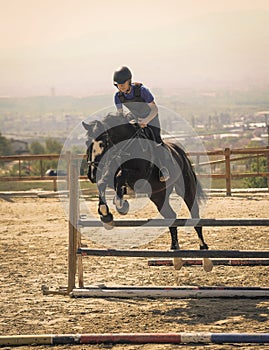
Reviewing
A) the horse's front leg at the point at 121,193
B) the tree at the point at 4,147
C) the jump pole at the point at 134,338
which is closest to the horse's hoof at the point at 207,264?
the horse's front leg at the point at 121,193

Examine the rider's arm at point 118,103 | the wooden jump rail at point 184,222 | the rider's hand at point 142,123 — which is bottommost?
the wooden jump rail at point 184,222

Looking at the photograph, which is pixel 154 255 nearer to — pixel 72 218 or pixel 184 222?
pixel 184 222

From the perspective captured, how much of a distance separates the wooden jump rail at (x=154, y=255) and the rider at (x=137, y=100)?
3.04ft

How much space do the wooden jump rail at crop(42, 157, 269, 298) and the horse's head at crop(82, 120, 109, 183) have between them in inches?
7.3

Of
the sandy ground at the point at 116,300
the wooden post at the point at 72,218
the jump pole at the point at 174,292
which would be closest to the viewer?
the sandy ground at the point at 116,300

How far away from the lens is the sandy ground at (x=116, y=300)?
5.56 meters

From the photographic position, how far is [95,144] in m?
6.71

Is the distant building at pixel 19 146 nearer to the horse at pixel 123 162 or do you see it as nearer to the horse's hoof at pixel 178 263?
the horse's hoof at pixel 178 263

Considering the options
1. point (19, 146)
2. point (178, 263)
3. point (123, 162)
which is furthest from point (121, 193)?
point (19, 146)

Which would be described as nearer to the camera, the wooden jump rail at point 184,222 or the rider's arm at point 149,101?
the wooden jump rail at point 184,222

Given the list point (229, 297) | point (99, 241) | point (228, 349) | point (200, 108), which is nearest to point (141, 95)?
point (229, 297)

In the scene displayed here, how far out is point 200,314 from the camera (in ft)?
19.4

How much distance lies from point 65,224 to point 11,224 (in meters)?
1.22

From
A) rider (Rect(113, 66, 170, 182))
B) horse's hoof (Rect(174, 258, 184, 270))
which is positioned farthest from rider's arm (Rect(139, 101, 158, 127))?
horse's hoof (Rect(174, 258, 184, 270))
